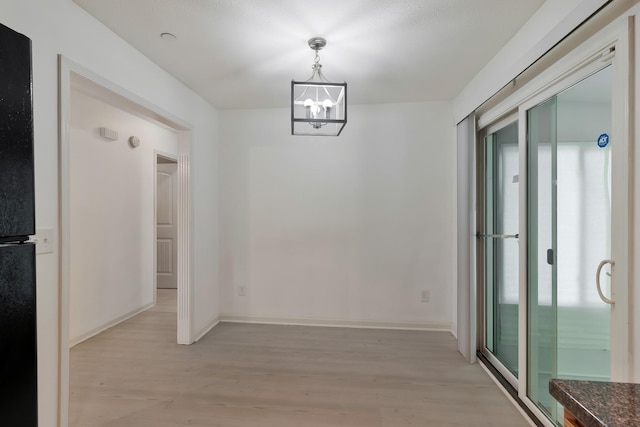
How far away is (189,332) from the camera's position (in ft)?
10.4

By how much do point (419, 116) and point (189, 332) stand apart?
326 centimetres

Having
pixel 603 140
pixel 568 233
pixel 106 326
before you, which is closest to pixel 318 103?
pixel 603 140

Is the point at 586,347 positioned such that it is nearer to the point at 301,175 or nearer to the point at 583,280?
the point at 583,280

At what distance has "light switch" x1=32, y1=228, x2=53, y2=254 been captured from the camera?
5.29 ft

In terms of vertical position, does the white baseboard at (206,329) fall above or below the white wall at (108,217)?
below

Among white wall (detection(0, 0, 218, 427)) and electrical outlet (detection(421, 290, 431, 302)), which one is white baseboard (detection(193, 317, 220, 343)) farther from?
electrical outlet (detection(421, 290, 431, 302))

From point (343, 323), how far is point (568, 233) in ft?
8.14

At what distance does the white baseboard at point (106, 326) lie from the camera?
3191 millimetres

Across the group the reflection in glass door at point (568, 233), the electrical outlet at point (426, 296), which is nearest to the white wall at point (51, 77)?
the reflection in glass door at point (568, 233)

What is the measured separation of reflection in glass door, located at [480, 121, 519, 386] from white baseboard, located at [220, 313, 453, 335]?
717 mm

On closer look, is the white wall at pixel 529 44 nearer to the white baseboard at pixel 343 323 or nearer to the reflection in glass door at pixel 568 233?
the reflection in glass door at pixel 568 233

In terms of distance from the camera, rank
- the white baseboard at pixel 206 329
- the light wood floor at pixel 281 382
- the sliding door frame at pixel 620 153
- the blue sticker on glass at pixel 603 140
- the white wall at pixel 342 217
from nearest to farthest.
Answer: the sliding door frame at pixel 620 153, the blue sticker on glass at pixel 603 140, the light wood floor at pixel 281 382, the white baseboard at pixel 206 329, the white wall at pixel 342 217

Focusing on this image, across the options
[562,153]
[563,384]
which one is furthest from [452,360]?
[563,384]

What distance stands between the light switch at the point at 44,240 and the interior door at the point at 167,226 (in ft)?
13.1
